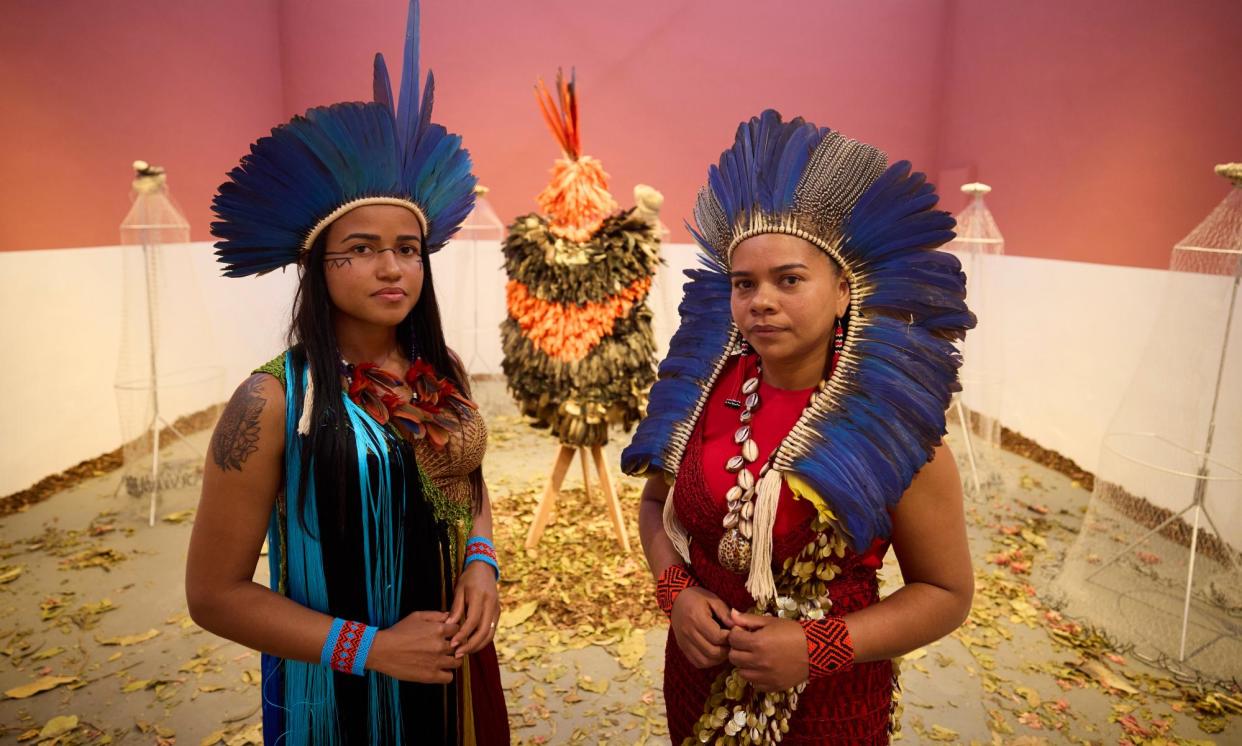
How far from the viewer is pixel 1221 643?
103 inches

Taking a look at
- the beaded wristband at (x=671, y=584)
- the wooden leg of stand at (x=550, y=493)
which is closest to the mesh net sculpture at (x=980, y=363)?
the wooden leg of stand at (x=550, y=493)

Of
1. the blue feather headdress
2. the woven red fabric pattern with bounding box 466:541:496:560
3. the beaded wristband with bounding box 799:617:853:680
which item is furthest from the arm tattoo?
the beaded wristband with bounding box 799:617:853:680

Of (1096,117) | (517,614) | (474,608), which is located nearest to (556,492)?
(517,614)

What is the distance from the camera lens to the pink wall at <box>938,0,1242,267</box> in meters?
3.40

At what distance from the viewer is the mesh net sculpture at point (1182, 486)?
2543mm

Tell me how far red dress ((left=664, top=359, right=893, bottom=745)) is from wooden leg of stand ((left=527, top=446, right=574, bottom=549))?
2037mm

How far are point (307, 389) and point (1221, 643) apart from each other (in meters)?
3.33

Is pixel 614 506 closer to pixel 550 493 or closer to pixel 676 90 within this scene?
pixel 550 493

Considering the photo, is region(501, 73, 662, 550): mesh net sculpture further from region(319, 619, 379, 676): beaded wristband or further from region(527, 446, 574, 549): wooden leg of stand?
region(319, 619, 379, 676): beaded wristband

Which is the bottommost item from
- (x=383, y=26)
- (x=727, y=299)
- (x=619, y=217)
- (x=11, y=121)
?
(x=727, y=299)

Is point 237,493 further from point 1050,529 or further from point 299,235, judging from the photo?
point 1050,529

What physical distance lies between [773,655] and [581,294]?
204 centimetres

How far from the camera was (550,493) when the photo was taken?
3.38 metres

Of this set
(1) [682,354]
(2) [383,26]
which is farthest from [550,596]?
(2) [383,26]
